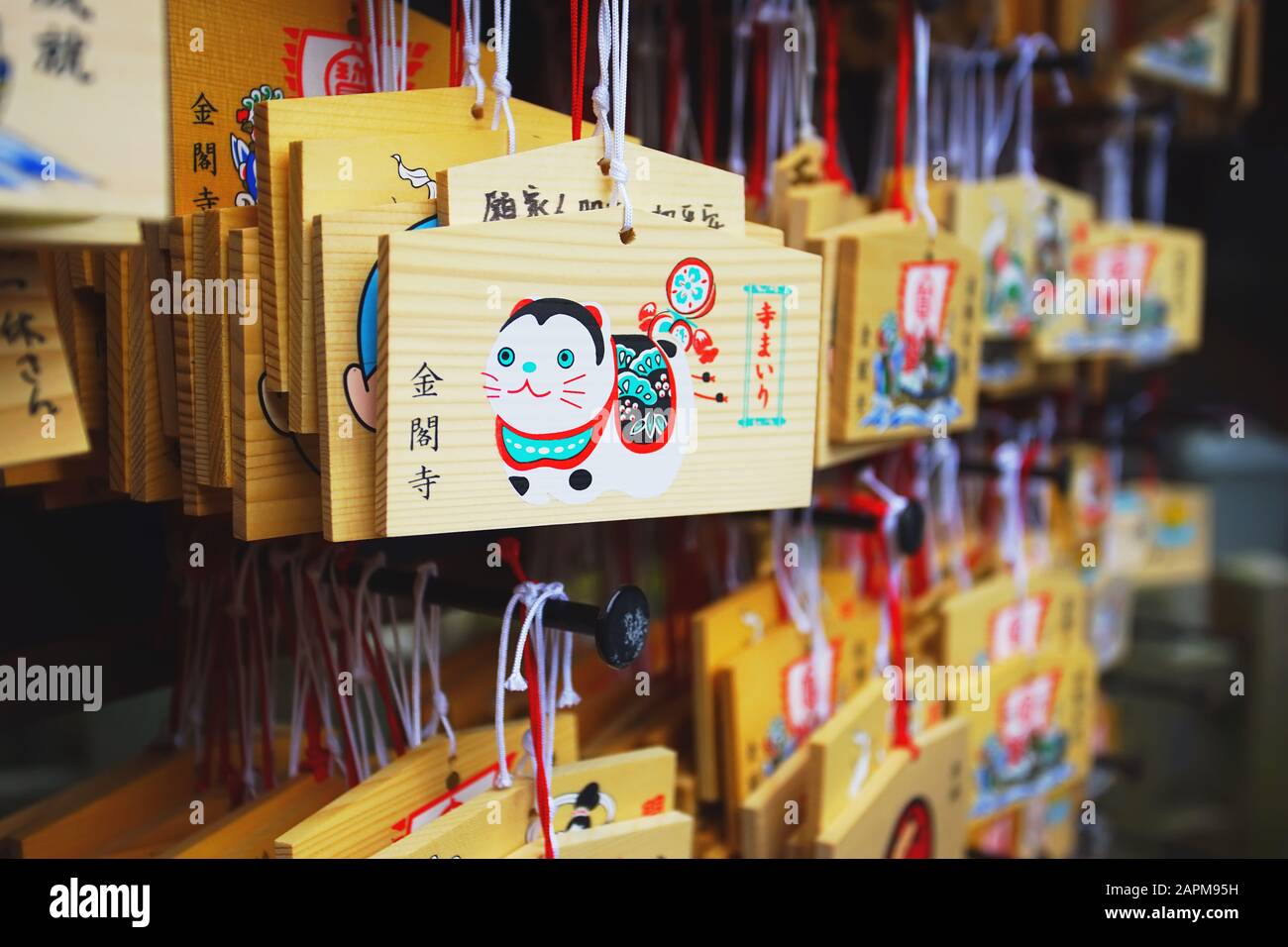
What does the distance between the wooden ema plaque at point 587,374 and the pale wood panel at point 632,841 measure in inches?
11.1

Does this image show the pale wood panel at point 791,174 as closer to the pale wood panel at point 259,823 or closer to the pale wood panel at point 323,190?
the pale wood panel at point 323,190

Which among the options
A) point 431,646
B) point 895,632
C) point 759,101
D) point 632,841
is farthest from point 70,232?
point 895,632

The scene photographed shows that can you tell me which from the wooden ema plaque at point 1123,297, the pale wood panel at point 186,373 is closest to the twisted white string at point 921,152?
the wooden ema plaque at point 1123,297

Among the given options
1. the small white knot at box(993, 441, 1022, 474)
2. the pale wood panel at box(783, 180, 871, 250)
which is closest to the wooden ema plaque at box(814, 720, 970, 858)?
the small white knot at box(993, 441, 1022, 474)

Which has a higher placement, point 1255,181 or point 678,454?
point 1255,181

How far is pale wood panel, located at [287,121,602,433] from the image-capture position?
75cm

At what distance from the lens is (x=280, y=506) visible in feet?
2.67

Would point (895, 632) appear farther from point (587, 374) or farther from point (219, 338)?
point (219, 338)

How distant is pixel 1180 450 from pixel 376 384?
3.00m

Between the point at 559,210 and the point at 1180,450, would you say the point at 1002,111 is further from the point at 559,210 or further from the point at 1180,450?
the point at 1180,450

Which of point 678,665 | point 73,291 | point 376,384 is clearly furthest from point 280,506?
point 678,665

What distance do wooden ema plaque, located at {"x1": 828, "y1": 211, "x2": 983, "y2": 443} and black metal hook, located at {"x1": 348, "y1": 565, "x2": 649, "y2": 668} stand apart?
14.4 inches

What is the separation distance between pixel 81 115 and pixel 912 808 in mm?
1025

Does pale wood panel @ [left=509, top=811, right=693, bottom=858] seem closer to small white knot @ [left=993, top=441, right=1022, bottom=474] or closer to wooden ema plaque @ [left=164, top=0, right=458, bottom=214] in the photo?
wooden ema plaque @ [left=164, top=0, right=458, bottom=214]
